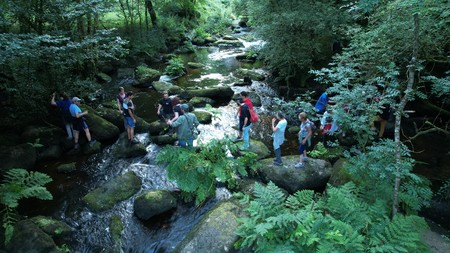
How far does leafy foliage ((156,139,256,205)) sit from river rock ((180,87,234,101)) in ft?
27.2

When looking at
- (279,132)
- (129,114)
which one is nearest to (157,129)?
(129,114)

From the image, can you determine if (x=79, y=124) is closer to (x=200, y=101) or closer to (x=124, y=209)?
(x=124, y=209)

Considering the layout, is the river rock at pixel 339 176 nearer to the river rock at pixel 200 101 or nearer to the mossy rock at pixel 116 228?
the mossy rock at pixel 116 228

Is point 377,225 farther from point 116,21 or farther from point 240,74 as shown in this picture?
point 116,21

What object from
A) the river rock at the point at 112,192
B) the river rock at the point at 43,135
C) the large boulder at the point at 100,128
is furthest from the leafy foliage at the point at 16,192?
Result: the large boulder at the point at 100,128

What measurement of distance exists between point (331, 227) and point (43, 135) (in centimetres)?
1049

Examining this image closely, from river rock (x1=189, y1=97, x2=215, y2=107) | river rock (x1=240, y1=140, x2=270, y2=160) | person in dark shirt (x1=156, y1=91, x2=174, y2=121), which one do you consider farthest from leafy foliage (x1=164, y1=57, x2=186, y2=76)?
river rock (x1=240, y1=140, x2=270, y2=160)

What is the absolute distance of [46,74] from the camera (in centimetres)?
1179

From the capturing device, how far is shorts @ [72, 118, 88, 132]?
10392mm

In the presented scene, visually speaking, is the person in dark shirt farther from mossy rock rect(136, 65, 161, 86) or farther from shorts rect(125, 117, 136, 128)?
mossy rock rect(136, 65, 161, 86)

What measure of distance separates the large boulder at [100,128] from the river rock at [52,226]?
4.60 m

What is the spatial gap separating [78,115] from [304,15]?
35.6 ft

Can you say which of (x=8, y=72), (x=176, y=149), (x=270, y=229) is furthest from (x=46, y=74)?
(x=270, y=229)

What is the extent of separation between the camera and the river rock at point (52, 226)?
22.1 ft
